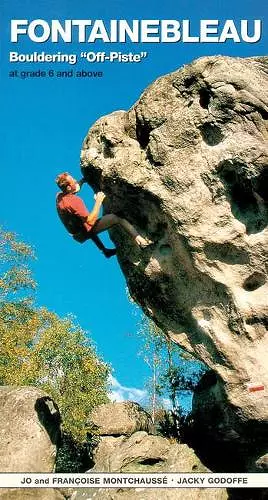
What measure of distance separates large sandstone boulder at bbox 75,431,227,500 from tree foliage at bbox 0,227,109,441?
18068mm

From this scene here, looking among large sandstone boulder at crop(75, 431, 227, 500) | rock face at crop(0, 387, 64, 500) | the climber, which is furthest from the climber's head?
large sandstone boulder at crop(75, 431, 227, 500)

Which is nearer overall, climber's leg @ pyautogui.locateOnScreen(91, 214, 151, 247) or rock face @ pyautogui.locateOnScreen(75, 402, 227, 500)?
climber's leg @ pyautogui.locateOnScreen(91, 214, 151, 247)

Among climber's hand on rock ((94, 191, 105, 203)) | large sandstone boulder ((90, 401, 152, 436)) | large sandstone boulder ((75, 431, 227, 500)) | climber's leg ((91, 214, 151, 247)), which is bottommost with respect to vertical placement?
large sandstone boulder ((75, 431, 227, 500))

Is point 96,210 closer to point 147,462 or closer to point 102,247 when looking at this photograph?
point 102,247

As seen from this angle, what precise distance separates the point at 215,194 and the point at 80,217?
288 centimetres

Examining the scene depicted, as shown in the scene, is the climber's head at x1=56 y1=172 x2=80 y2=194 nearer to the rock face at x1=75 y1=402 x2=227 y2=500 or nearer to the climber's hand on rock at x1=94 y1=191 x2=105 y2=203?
the climber's hand on rock at x1=94 y1=191 x2=105 y2=203

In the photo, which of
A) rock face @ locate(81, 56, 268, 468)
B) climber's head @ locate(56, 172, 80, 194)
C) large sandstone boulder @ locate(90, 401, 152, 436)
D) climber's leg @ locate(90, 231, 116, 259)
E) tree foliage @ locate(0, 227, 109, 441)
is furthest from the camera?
tree foliage @ locate(0, 227, 109, 441)

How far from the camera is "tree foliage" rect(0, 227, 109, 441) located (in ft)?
125

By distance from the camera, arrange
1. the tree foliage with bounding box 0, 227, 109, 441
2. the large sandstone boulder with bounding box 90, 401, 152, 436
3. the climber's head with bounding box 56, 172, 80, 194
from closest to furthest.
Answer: the climber's head with bounding box 56, 172, 80, 194 → the large sandstone boulder with bounding box 90, 401, 152, 436 → the tree foliage with bounding box 0, 227, 109, 441

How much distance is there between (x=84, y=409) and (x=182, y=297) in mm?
23680

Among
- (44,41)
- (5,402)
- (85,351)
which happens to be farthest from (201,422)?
(85,351)

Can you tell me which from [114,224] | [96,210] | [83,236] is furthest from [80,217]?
[114,224]

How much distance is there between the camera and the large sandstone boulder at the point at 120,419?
2050cm

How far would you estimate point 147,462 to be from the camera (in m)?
17.4
